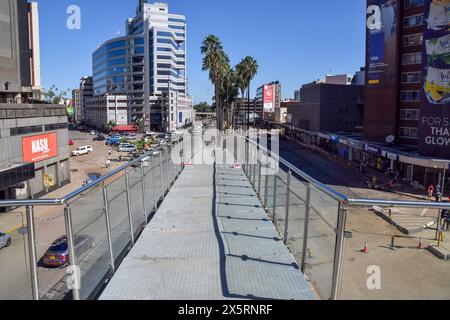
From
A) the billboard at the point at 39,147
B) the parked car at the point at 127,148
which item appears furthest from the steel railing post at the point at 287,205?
the parked car at the point at 127,148

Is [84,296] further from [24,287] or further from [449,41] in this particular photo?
[449,41]

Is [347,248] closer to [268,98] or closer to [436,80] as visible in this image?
[436,80]

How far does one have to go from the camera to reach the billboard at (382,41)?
52531 millimetres

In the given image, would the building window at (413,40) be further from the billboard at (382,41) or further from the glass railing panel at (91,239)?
the glass railing panel at (91,239)

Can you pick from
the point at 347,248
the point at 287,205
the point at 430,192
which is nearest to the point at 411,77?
the point at 430,192

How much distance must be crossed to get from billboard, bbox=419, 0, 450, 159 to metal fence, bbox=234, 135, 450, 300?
4084 cm

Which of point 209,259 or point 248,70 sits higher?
point 248,70

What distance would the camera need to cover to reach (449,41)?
39.9 meters

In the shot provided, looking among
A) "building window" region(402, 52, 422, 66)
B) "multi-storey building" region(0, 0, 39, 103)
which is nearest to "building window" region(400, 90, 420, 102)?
"building window" region(402, 52, 422, 66)

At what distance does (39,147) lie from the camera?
37719 millimetres

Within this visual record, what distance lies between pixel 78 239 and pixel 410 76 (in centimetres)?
5502

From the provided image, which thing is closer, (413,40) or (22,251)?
(22,251)

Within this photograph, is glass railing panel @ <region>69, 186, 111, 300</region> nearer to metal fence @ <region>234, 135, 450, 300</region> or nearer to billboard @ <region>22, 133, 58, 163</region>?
metal fence @ <region>234, 135, 450, 300</region>
